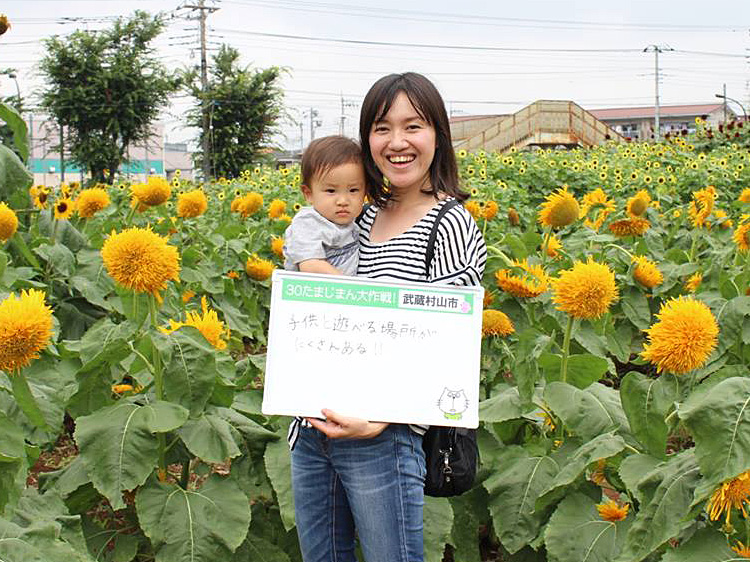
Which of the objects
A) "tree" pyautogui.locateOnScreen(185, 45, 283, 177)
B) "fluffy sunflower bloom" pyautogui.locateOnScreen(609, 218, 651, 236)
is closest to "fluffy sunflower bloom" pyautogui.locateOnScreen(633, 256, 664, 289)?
"fluffy sunflower bloom" pyautogui.locateOnScreen(609, 218, 651, 236)

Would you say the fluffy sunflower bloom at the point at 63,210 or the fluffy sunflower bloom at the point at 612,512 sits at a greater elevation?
the fluffy sunflower bloom at the point at 63,210

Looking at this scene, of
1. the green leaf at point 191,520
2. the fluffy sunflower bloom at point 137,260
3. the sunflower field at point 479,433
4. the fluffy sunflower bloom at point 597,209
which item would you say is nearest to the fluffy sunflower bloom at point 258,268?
the sunflower field at point 479,433

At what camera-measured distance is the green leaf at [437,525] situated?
2.98m

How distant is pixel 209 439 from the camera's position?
2846 millimetres

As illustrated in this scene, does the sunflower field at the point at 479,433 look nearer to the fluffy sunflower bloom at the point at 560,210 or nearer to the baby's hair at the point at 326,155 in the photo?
the fluffy sunflower bloom at the point at 560,210

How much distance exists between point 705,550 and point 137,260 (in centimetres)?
164

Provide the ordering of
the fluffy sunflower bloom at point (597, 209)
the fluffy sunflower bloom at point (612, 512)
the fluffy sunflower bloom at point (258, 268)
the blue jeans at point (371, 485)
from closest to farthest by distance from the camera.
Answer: the blue jeans at point (371, 485), the fluffy sunflower bloom at point (612, 512), the fluffy sunflower bloom at point (258, 268), the fluffy sunflower bloom at point (597, 209)

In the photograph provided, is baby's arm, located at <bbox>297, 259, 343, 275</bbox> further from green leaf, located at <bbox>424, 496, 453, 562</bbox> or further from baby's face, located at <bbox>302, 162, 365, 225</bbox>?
green leaf, located at <bbox>424, 496, 453, 562</bbox>

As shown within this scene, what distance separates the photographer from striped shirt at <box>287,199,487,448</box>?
2357 millimetres

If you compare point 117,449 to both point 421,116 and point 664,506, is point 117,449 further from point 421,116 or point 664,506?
point 664,506

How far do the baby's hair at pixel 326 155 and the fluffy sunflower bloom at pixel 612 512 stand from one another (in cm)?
130

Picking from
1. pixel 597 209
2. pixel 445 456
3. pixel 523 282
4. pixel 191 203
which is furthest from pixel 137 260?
pixel 597 209

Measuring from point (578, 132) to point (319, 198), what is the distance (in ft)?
77.8

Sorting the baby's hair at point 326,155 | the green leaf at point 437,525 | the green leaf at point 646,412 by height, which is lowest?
the green leaf at point 437,525
